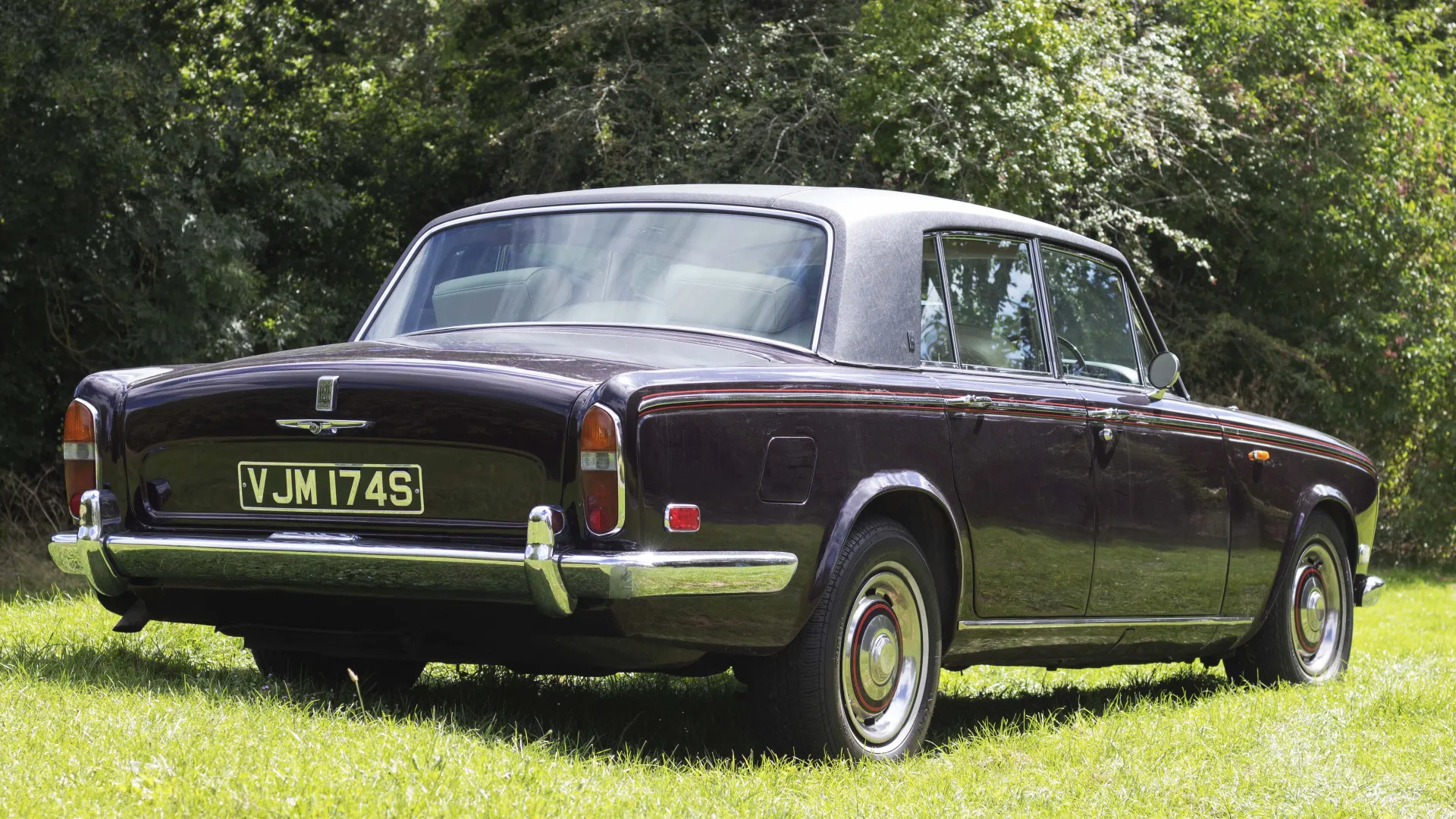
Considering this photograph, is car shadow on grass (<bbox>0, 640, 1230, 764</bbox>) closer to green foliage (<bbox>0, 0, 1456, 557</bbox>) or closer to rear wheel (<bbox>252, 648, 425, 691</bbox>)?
rear wheel (<bbox>252, 648, 425, 691</bbox>)

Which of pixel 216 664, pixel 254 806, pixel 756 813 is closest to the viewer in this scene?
pixel 254 806

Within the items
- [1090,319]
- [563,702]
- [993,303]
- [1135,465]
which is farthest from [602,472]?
[1090,319]

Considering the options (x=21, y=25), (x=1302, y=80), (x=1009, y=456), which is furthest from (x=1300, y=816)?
(x=1302, y=80)

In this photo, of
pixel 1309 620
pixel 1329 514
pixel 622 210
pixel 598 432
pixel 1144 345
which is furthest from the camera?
pixel 1329 514

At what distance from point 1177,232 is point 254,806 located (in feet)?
50.1

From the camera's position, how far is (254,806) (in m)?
3.37

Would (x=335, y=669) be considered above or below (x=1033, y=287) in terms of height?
below

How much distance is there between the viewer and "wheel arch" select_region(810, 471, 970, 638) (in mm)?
4375

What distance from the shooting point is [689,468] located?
4.05 m

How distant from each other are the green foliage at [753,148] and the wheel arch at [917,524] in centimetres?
1009

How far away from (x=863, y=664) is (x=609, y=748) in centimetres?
74

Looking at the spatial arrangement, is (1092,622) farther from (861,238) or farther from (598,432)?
(598,432)

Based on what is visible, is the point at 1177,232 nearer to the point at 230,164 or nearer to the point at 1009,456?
the point at 230,164

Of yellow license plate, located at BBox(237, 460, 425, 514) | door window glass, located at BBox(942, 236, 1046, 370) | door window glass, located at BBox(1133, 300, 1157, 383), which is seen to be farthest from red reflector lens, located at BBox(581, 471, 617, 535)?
door window glass, located at BBox(1133, 300, 1157, 383)
